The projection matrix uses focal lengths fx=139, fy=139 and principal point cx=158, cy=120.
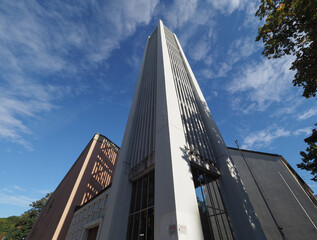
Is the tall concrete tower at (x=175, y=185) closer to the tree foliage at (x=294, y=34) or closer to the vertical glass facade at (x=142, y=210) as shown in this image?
the vertical glass facade at (x=142, y=210)

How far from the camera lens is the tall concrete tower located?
534 centimetres

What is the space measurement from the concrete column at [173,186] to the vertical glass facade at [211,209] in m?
1.58

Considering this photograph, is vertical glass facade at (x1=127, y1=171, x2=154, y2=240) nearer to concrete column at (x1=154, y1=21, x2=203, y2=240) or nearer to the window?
concrete column at (x1=154, y1=21, x2=203, y2=240)

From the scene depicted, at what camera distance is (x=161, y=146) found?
7.24 meters

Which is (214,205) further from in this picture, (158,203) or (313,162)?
(313,162)

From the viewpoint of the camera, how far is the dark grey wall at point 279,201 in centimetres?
1288

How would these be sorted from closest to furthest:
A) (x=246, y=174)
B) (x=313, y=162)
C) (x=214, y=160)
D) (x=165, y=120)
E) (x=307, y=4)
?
(x=307, y=4), (x=165, y=120), (x=214, y=160), (x=313, y=162), (x=246, y=174)

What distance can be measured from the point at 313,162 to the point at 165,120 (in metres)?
13.8

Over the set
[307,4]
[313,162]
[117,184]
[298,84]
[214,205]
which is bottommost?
[214,205]

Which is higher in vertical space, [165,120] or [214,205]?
[165,120]

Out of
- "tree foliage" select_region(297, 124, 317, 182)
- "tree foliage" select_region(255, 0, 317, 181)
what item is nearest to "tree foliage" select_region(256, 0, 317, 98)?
"tree foliage" select_region(255, 0, 317, 181)

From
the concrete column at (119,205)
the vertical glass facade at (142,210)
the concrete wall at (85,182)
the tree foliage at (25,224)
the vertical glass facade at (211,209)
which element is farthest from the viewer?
the tree foliage at (25,224)

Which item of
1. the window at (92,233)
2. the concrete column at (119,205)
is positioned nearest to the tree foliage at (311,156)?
the concrete column at (119,205)

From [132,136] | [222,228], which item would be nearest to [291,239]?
[222,228]
